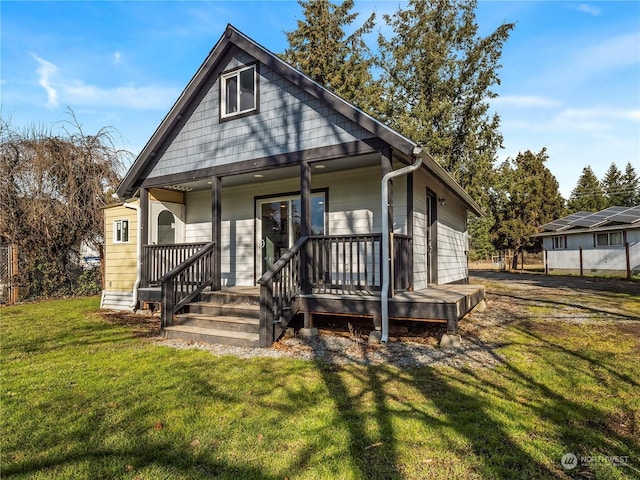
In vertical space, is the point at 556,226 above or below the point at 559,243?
above

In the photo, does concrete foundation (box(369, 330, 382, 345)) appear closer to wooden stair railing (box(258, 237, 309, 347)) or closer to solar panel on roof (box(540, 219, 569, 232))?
wooden stair railing (box(258, 237, 309, 347))

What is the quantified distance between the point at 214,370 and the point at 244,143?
466 cm

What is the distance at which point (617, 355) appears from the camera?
4641 mm

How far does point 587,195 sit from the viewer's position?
4012cm

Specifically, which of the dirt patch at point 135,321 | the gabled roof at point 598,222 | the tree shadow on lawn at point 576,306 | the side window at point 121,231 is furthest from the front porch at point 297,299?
the gabled roof at point 598,222

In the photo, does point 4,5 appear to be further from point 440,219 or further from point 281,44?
point 281,44

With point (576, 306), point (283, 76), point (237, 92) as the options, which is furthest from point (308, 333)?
point (576, 306)

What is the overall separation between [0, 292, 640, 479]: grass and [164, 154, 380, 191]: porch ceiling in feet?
12.3

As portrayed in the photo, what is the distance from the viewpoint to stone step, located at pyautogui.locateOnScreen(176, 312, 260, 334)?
580 cm

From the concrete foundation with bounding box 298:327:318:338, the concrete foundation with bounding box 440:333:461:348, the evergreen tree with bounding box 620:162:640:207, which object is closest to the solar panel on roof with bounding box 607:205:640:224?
the concrete foundation with bounding box 440:333:461:348

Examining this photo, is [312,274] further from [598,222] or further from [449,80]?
[598,222]

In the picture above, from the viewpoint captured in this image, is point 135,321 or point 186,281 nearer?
point 186,281

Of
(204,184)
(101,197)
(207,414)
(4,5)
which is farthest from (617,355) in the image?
(101,197)

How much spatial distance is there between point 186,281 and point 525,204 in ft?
85.1
